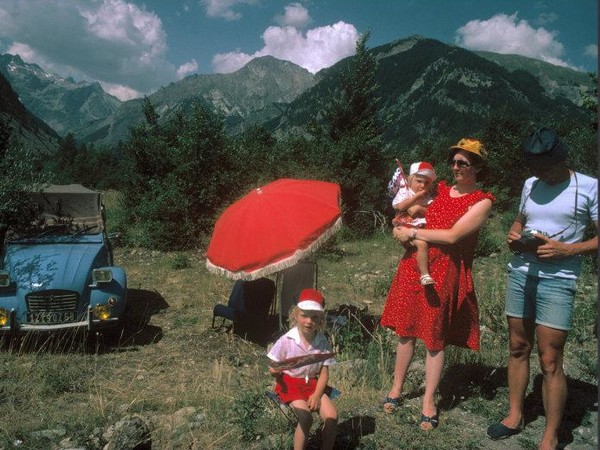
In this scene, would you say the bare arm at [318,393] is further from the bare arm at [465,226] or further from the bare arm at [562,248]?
the bare arm at [562,248]

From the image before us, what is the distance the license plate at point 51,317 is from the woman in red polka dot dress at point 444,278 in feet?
14.2

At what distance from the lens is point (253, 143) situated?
17.2 metres

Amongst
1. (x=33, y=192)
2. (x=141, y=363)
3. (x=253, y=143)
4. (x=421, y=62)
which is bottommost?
(x=141, y=363)

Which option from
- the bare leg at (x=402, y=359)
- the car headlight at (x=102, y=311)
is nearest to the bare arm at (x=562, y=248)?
the bare leg at (x=402, y=359)

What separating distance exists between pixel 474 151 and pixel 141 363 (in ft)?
15.3

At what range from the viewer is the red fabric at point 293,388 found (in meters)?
2.88

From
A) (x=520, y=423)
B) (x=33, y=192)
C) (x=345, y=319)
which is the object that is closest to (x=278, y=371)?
(x=520, y=423)

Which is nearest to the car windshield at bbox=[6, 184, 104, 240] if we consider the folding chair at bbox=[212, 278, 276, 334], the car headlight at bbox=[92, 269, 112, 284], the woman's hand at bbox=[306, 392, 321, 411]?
the car headlight at bbox=[92, 269, 112, 284]

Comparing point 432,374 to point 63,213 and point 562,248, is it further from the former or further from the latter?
point 63,213

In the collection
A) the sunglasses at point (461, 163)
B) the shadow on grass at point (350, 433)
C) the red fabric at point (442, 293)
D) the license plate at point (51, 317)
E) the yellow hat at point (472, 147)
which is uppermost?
the yellow hat at point (472, 147)

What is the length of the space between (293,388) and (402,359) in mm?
952

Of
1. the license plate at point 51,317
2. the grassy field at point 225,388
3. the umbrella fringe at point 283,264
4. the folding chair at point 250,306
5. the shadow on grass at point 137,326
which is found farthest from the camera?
the folding chair at point 250,306

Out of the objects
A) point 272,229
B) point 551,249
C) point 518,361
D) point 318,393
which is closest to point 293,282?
point 272,229

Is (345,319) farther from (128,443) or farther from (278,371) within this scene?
(128,443)
